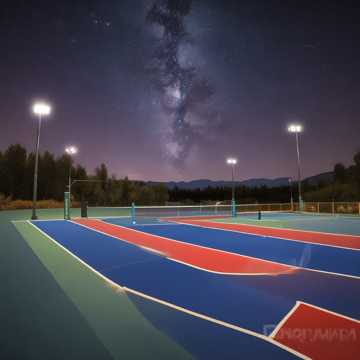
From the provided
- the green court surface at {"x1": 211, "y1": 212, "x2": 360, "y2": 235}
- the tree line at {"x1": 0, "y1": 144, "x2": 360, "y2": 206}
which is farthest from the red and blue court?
the tree line at {"x1": 0, "y1": 144, "x2": 360, "y2": 206}

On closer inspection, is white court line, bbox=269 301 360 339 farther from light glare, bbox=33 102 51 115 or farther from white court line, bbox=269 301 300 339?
light glare, bbox=33 102 51 115

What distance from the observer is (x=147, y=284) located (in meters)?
6.41

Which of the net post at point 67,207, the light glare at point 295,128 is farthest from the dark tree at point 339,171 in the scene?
the net post at point 67,207

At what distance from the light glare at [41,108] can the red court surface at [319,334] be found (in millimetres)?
26731

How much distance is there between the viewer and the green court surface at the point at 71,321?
3.66 meters

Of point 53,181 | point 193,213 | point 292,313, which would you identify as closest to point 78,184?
point 53,181

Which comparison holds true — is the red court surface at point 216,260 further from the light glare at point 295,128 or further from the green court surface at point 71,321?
the light glare at point 295,128

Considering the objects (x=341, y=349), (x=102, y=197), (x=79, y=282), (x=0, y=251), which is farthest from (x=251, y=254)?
(x=102, y=197)

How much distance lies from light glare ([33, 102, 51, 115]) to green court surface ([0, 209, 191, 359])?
22.2 meters

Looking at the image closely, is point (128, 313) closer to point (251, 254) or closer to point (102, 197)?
point (251, 254)

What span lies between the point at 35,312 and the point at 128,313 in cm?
138

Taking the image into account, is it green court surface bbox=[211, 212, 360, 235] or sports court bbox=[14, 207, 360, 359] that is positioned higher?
green court surface bbox=[211, 212, 360, 235]

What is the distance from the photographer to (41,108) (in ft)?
88.9

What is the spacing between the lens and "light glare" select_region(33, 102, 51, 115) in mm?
26969
